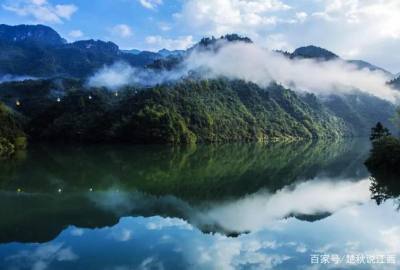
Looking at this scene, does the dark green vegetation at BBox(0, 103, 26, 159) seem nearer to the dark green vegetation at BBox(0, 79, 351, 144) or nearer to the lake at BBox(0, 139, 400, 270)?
the lake at BBox(0, 139, 400, 270)

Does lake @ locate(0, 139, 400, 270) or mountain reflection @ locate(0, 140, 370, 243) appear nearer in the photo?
lake @ locate(0, 139, 400, 270)

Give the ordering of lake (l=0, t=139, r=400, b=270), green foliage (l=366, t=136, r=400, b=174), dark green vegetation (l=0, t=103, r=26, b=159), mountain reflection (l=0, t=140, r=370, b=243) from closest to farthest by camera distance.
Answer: lake (l=0, t=139, r=400, b=270), mountain reflection (l=0, t=140, r=370, b=243), green foliage (l=366, t=136, r=400, b=174), dark green vegetation (l=0, t=103, r=26, b=159)

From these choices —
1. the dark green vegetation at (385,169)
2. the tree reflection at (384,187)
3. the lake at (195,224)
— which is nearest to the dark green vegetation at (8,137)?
the lake at (195,224)

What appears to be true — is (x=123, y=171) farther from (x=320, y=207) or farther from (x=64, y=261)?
(x=64, y=261)

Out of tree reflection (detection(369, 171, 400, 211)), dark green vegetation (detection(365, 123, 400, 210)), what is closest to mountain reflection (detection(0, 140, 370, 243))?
tree reflection (detection(369, 171, 400, 211))

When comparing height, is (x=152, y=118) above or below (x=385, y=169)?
above

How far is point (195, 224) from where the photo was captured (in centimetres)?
2431

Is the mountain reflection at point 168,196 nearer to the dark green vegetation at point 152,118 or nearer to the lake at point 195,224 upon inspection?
the lake at point 195,224

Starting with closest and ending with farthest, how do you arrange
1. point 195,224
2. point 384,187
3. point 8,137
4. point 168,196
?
point 195,224
point 168,196
point 384,187
point 8,137

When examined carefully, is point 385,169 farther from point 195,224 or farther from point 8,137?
point 8,137

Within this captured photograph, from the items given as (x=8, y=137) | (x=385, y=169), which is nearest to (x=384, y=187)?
(x=385, y=169)

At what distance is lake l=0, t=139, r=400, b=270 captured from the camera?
17625mm

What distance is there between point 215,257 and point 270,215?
10101 millimetres

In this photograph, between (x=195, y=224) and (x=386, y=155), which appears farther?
(x=386, y=155)
